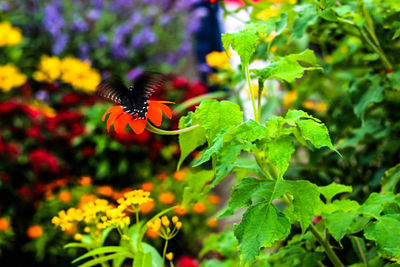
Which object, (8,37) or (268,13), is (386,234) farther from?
(8,37)

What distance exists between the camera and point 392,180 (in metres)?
0.97

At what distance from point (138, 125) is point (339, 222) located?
355mm

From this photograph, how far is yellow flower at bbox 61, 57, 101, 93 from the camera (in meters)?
3.13

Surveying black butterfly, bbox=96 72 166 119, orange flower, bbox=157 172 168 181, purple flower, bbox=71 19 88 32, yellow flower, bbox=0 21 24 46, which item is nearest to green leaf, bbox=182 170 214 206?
black butterfly, bbox=96 72 166 119

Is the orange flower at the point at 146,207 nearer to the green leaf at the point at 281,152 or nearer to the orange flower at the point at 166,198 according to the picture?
the orange flower at the point at 166,198

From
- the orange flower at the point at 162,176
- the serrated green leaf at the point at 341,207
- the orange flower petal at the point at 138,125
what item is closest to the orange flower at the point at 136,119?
the orange flower petal at the point at 138,125

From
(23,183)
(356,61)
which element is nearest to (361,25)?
(356,61)

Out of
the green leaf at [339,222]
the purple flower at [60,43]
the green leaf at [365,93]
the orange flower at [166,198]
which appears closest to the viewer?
the green leaf at [339,222]

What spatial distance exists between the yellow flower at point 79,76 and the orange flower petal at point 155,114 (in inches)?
96.4

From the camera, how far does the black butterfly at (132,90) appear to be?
77cm

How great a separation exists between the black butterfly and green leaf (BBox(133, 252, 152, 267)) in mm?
262

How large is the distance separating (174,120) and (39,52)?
62.3 inches

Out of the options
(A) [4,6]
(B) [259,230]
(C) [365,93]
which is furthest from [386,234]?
(A) [4,6]

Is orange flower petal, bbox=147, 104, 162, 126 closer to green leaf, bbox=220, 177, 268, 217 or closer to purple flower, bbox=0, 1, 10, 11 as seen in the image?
green leaf, bbox=220, 177, 268, 217
